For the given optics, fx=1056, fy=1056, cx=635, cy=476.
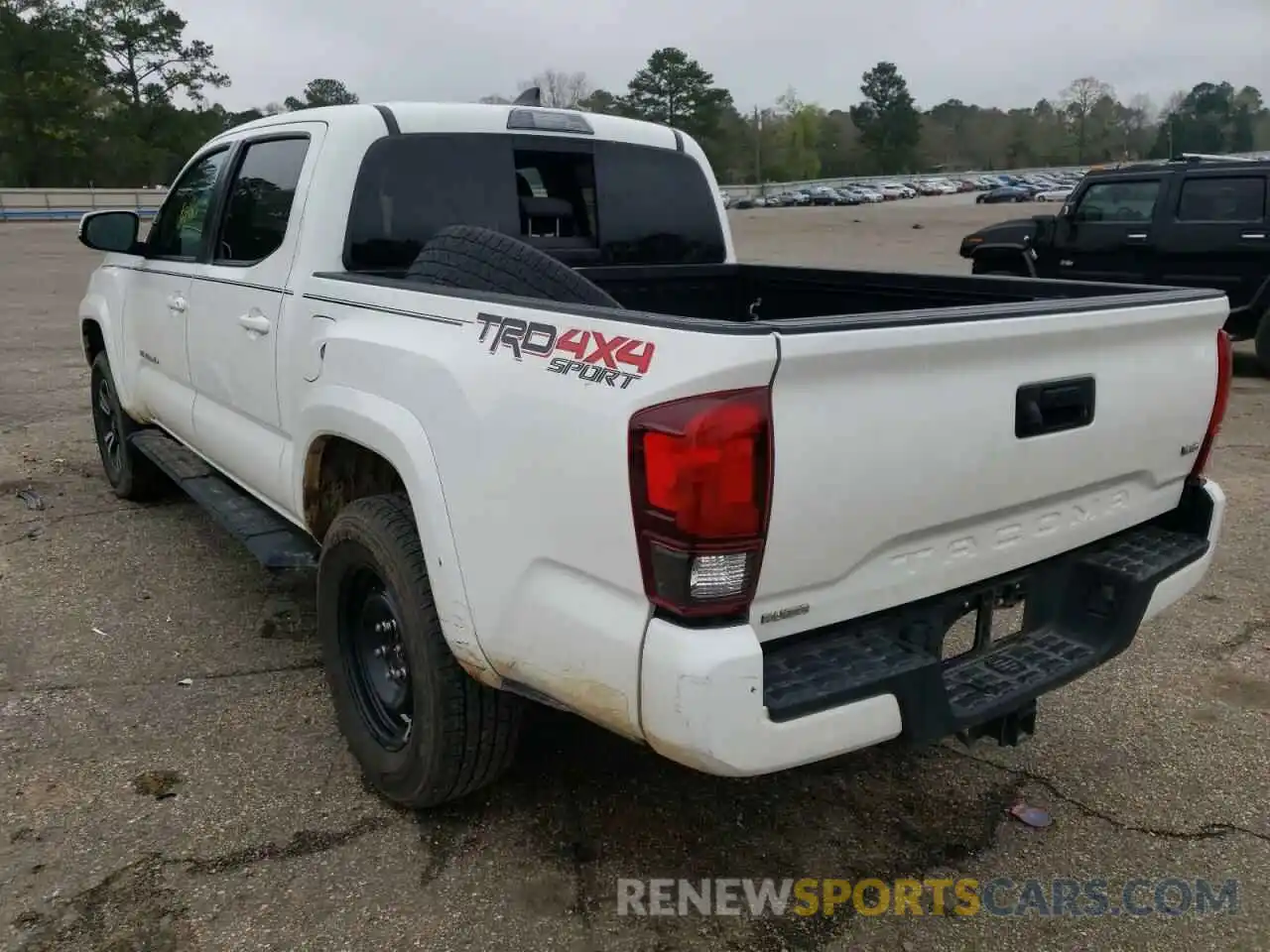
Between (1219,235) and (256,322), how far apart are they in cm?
969

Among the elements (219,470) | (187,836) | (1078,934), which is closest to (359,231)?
(219,470)

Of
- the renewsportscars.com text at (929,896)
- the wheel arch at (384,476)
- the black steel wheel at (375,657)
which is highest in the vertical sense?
the wheel arch at (384,476)

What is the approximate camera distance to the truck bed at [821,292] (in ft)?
10.1

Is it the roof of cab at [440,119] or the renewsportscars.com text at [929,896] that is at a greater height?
the roof of cab at [440,119]

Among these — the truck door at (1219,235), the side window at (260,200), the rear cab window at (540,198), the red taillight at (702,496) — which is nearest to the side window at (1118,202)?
the truck door at (1219,235)

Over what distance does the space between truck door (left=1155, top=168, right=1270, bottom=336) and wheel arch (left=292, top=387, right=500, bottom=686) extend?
926 cm

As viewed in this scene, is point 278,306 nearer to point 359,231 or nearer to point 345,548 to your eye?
point 359,231

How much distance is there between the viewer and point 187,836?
2881 mm

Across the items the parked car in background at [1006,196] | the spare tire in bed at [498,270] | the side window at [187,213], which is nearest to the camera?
the spare tire in bed at [498,270]

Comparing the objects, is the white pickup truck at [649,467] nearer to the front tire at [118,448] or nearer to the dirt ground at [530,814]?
the dirt ground at [530,814]

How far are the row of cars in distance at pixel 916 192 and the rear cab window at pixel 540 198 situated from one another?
61891 mm

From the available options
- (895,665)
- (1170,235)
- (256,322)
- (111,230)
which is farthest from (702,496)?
(1170,235)

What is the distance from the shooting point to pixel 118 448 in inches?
232

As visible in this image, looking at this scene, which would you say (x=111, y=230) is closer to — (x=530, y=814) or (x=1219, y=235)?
(x=530, y=814)
